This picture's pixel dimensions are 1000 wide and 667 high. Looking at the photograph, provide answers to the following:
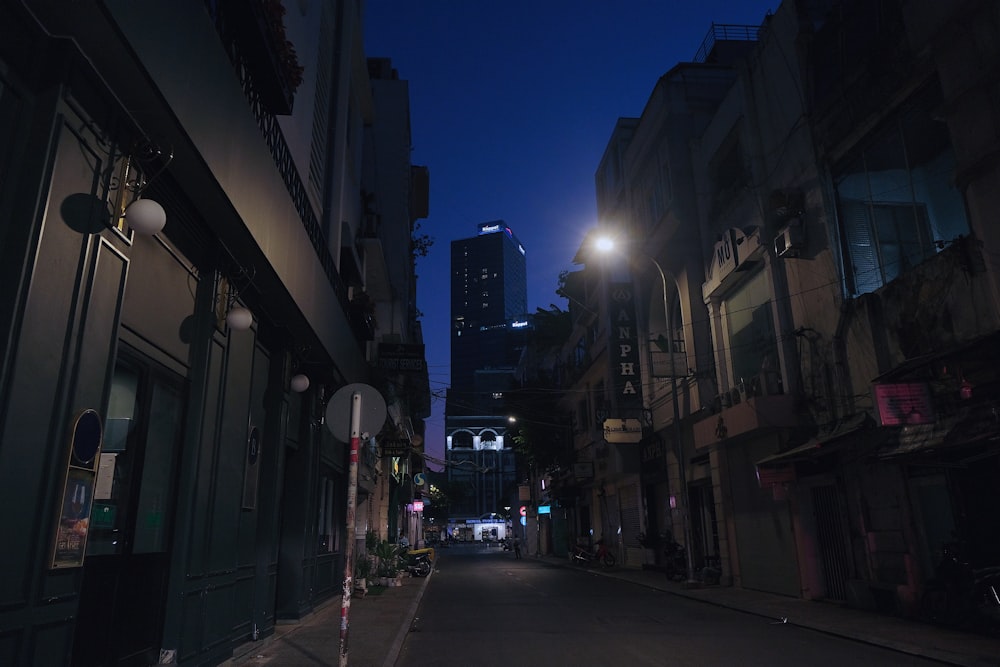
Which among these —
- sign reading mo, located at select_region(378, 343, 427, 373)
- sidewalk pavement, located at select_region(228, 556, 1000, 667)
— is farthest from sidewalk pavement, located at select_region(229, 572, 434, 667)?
sign reading mo, located at select_region(378, 343, 427, 373)

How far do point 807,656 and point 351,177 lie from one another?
15151 millimetres

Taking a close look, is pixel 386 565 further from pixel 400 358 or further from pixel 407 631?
pixel 407 631

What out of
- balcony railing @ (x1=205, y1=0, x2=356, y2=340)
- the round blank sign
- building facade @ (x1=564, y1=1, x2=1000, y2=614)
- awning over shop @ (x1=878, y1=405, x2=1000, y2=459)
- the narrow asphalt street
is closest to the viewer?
balcony railing @ (x1=205, y1=0, x2=356, y2=340)

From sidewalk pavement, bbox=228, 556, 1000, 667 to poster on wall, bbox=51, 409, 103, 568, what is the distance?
4.11 meters

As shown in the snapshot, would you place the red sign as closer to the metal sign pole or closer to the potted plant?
the metal sign pole

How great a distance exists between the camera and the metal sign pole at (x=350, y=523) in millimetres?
6387

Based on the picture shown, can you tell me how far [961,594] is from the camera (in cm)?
1019

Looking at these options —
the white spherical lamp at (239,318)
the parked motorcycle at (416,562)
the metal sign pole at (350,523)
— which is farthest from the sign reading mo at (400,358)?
the metal sign pole at (350,523)

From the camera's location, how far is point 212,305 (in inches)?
289

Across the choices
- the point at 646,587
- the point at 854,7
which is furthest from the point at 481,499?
the point at 854,7

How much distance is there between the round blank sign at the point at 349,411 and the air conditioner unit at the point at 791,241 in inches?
457

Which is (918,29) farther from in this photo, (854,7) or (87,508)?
(87,508)

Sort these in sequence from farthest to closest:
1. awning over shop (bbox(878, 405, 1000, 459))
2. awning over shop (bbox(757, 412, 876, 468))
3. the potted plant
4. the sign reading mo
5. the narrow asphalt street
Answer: the sign reading mo
the potted plant
awning over shop (bbox(757, 412, 876, 468))
awning over shop (bbox(878, 405, 1000, 459))
the narrow asphalt street

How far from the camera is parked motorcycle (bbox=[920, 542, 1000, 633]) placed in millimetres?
9312
